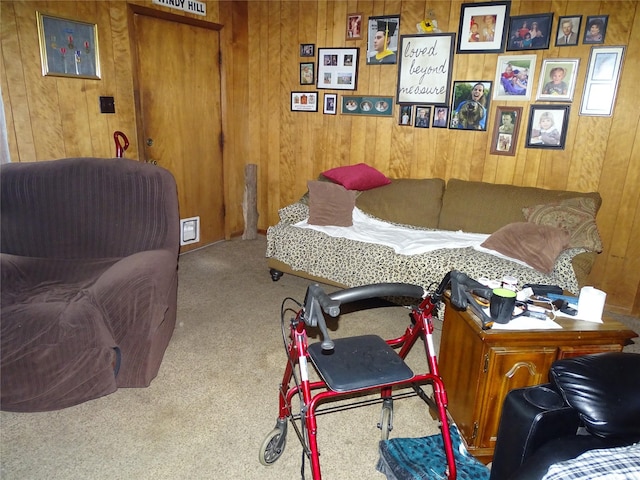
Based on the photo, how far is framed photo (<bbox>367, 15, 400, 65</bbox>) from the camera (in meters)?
3.73

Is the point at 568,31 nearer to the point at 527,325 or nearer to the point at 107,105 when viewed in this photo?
the point at 527,325

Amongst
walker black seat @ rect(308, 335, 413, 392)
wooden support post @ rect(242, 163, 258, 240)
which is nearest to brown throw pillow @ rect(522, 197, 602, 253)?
walker black seat @ rect(308, 335, 413, 392)

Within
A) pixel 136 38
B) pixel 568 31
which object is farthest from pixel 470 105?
pixel 136 38

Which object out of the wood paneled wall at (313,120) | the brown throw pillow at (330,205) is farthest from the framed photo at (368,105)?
the brown throw pillow at (330,205)

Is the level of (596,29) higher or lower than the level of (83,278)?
higher

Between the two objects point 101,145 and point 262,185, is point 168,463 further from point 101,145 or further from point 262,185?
point 262,185

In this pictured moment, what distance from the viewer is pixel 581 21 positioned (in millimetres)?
3045

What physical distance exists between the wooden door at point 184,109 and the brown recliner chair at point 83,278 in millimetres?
1379

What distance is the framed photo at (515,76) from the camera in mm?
3268

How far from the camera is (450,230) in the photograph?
3426mm

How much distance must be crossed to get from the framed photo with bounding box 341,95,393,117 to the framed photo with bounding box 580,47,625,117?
4.91ft

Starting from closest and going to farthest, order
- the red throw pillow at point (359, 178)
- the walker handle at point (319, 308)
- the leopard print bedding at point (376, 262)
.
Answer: the walker handle at point (319, 308) < the leopard print bedding at point (376, 262) < the red throw pillow at point (359, 178)

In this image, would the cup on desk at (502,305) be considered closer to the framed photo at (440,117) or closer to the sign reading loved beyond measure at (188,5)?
the framed photo at (440,117)

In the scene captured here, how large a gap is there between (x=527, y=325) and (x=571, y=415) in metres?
0.43
